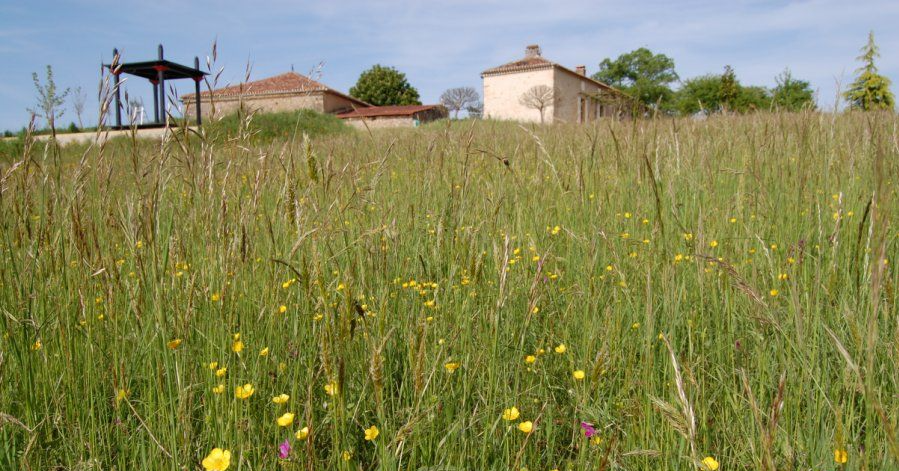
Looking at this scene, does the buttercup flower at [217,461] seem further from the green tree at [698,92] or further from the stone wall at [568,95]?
the green tree at [698,92]

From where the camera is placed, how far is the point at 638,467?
1164 millimetres

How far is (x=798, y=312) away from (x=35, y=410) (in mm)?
1717

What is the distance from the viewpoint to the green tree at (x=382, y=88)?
54.3 m

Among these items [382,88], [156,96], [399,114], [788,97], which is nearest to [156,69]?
[156,96]

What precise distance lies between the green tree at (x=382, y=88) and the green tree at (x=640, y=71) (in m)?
24.7

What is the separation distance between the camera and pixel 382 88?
178ft

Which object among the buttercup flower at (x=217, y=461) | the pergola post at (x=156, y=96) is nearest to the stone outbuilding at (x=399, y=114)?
the pergola post at (x=156, y=96)

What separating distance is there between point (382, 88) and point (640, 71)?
1224 inches

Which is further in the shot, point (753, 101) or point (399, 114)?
point (399, 114)

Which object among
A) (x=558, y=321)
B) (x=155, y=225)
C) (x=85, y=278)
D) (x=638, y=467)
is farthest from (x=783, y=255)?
(x=85, y=278)

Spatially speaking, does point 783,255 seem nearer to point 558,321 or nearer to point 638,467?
point 558,321

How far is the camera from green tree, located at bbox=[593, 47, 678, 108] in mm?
59750

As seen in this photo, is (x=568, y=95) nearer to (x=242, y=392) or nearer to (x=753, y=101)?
(x=753, y=101)

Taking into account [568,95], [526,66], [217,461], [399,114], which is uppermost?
[526,66]
